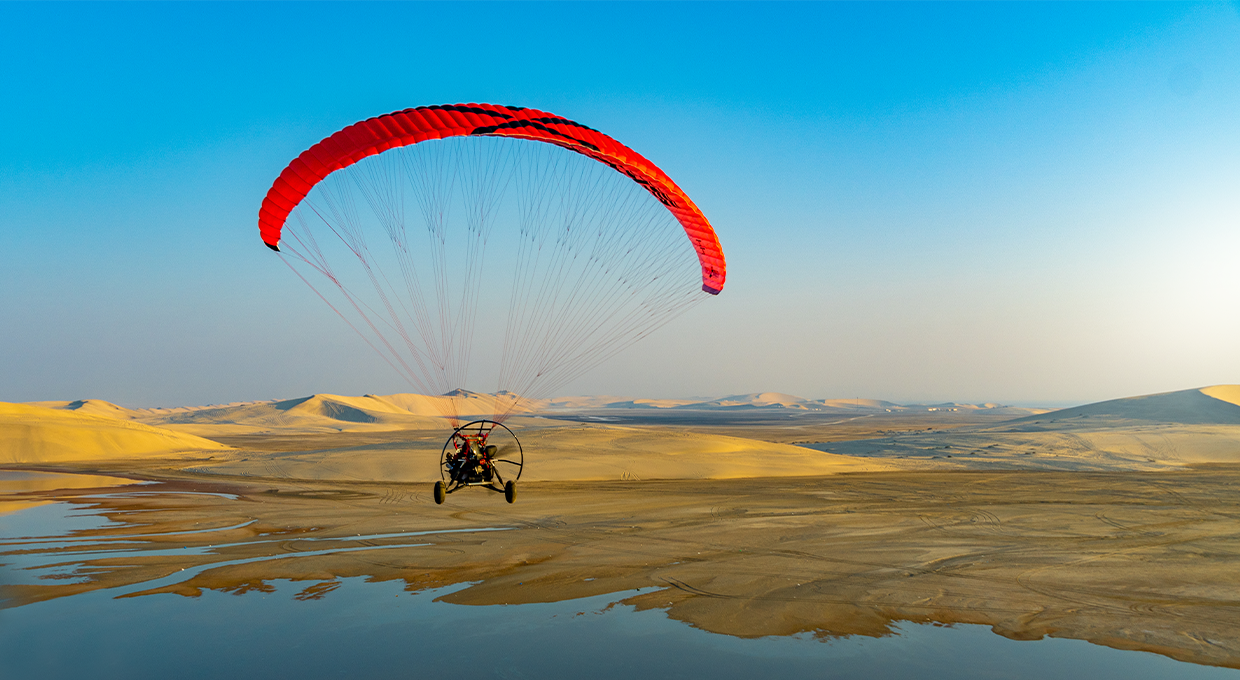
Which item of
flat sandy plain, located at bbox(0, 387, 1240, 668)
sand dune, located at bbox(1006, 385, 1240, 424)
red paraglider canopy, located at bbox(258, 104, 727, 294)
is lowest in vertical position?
flat sandy plain, located at bbox(0, 387, 1240, 668)

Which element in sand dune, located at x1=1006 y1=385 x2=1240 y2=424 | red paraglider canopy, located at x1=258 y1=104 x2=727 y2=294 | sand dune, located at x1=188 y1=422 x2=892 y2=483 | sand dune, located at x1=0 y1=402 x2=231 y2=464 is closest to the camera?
red paraglider canopy, located at x1=258 y1=104 x2=727 y2=294

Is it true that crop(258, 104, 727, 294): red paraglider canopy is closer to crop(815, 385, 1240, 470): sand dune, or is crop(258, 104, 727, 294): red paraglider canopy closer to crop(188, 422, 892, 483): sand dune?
crop(188, 422, 892, 483): sand dune

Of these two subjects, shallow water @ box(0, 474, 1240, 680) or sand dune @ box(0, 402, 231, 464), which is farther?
sand dune @ box(0, 402, 231, 464)

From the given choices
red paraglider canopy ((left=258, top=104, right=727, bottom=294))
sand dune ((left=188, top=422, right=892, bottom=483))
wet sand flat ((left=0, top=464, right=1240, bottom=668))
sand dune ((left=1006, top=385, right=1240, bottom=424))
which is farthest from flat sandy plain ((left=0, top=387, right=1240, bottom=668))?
sand dune ((left=1006, top=385, right=1240, bottom=424))

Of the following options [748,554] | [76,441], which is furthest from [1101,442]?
[76,441]

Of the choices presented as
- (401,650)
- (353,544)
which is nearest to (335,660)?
(401,650)

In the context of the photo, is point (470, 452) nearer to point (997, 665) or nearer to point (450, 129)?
point (450, 129)
